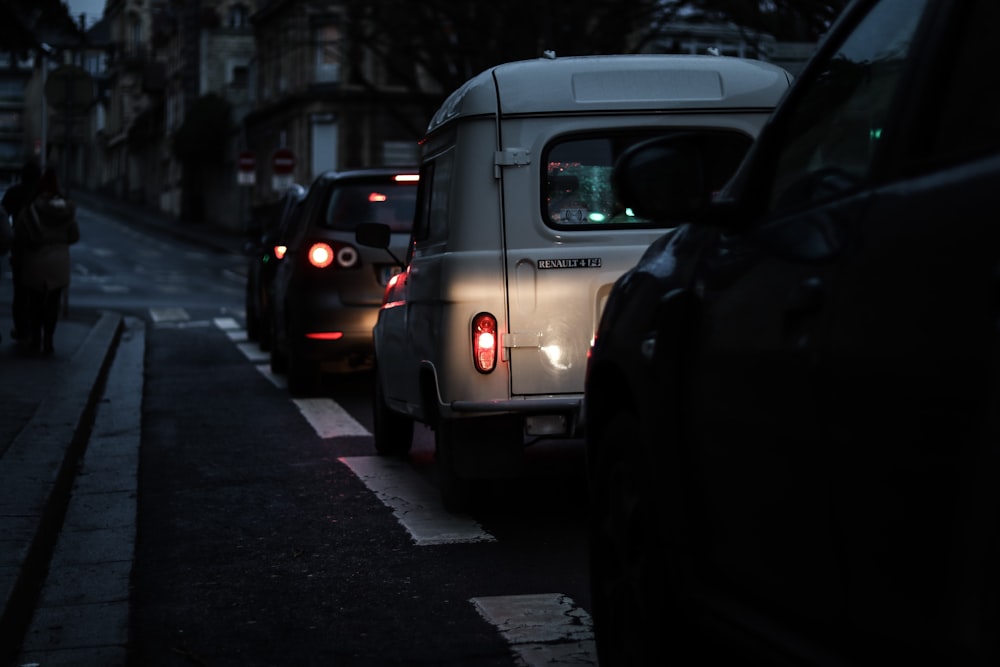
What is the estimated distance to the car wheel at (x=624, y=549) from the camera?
402 cm

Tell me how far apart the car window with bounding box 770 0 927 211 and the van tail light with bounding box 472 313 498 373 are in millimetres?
3603

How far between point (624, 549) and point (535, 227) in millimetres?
3355

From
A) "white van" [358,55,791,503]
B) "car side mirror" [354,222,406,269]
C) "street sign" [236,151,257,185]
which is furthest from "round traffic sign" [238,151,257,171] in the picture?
"white van" [358,55,791,503]

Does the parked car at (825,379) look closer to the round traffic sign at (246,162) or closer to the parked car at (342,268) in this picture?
the parked car at (342,268)

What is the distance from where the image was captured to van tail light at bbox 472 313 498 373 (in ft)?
24.0

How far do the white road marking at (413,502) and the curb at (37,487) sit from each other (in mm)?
1485

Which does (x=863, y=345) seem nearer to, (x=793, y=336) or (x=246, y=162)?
(x=793, y=336)

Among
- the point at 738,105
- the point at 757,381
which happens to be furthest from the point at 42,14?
the point at 757,381

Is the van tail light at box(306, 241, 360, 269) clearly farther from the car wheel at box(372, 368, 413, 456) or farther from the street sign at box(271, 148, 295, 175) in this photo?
the street sign at box(271, 148, 295, 175)

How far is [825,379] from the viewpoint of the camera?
2.97 m

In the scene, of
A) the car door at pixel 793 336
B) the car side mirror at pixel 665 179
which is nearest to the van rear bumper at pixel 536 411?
the car side mirror at pixel 665 179

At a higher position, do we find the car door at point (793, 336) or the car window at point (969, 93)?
the car window at point (969, 93)

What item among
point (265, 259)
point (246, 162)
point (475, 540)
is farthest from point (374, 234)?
point (246, 162)

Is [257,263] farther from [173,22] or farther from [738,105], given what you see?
[173,22]
